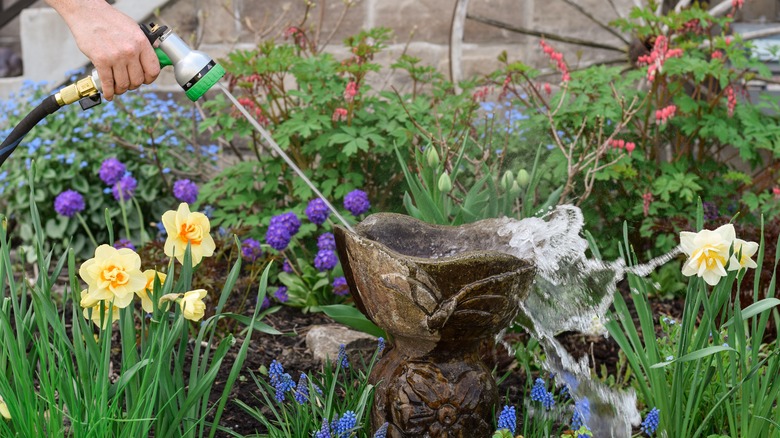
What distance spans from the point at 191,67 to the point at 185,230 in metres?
0.33

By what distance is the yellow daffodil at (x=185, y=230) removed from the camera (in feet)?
5.92

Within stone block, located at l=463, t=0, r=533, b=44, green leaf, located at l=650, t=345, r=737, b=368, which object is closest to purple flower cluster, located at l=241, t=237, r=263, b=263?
green leaf, located at l=650, t=345, r=737, b=368

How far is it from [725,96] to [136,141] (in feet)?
8.34

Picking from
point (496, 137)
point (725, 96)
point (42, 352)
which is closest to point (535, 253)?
point (42, 352)

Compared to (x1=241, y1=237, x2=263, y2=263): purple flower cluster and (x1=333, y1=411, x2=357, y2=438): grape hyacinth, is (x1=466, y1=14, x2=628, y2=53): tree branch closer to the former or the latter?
(x1=241, y1=237, x2=263, y2=263): purple flower cluster

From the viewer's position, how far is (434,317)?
1.83 meters

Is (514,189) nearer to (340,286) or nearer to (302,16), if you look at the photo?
(340,286)

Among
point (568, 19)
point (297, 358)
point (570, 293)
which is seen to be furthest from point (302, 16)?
point (570, 293)

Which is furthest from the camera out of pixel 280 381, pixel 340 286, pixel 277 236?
pixel 340 286

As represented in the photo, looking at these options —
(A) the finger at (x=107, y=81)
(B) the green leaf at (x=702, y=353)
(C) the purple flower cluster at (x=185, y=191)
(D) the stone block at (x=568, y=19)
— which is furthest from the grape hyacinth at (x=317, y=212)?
(D) the stone block at (x=568, y=19)

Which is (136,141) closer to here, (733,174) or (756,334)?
(733,174)

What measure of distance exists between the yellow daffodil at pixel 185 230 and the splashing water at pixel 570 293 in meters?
0.68

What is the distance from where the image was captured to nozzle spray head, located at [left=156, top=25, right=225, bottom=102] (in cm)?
184

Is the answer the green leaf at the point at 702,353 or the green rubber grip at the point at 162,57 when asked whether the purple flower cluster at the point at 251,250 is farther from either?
the green leaf at the point at 702,353
